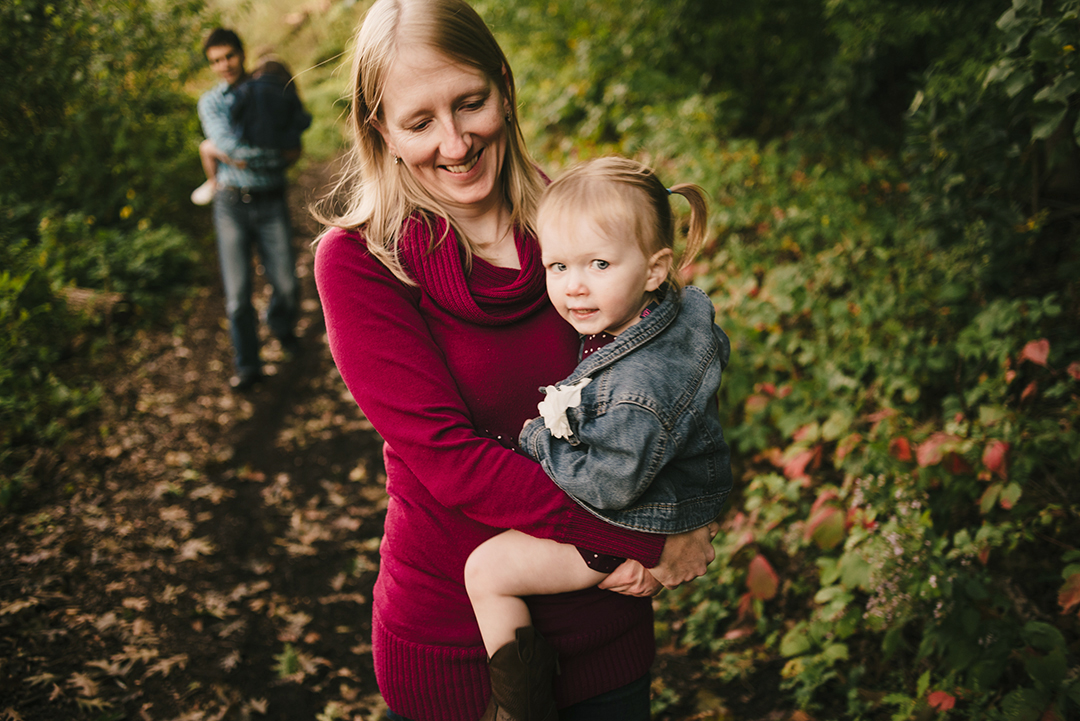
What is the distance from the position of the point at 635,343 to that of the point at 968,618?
1.63 m

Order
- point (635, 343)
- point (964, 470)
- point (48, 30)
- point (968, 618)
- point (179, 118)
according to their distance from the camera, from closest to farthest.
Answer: point (635, 343), point (968, 618), point (964, 470), point (48, 30), point (179, 118)

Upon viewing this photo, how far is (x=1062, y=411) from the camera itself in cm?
272

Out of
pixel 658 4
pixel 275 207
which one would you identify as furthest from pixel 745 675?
pixel 658 4

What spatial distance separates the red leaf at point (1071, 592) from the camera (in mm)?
2016

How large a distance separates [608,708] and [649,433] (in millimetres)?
734

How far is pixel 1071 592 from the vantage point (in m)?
2.03

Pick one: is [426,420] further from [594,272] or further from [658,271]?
[658,271]

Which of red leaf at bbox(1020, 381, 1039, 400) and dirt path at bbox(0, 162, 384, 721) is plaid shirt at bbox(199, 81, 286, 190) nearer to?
dirt path at bbox(0, 162, 384, 721)

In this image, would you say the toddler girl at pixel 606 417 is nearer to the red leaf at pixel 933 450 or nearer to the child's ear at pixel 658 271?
the child's ear at pixel 658 271

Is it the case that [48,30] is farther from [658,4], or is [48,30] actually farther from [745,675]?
[745,675]

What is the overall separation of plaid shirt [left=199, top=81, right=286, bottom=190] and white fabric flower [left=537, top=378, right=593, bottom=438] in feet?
15.7

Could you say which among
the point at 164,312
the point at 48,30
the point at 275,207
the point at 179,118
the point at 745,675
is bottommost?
the point at 745,675

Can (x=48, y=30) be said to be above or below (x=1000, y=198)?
above

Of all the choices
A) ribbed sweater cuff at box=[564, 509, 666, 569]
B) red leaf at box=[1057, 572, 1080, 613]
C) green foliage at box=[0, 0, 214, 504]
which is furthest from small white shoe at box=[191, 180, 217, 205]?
red leaf at box=[1057, 572, 1080, 613]
